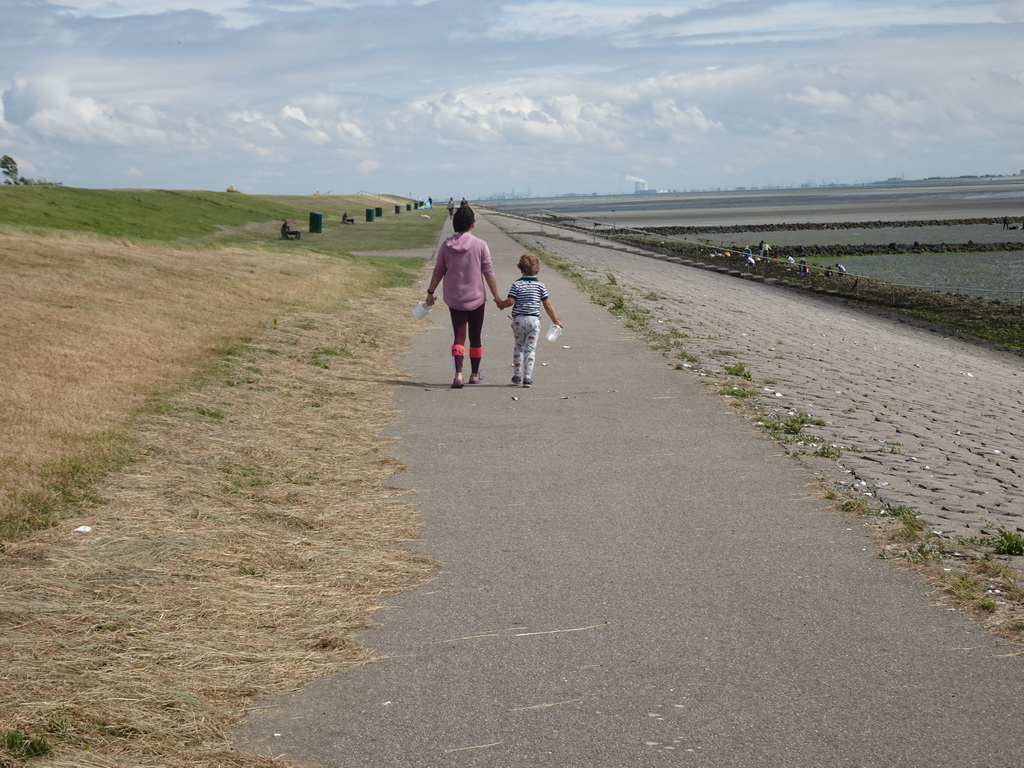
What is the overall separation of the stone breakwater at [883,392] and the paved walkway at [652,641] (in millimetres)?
731

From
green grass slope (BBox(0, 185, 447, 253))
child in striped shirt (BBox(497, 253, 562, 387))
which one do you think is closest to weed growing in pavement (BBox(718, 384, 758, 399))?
child in striped shirt (BBox(497, 253, 562, 387))

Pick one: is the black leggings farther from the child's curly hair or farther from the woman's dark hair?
the woman's dark hair

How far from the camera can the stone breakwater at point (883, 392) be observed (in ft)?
25.0

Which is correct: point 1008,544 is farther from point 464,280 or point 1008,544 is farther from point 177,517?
point 464,280

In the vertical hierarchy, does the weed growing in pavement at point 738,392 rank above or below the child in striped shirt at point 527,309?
below

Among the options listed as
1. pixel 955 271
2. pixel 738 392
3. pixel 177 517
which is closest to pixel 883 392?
pixel 738 392

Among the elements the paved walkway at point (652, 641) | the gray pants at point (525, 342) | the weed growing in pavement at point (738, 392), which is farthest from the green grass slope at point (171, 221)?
the paved walkway at point (652, 641)

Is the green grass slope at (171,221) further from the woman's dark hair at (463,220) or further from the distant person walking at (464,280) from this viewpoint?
the woman's dark hair at (463,220)

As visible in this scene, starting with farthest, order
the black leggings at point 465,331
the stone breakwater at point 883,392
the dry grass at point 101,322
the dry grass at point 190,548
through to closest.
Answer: the black leggings at point 465,331
the dry grass at point 101,322
the stone breakwater at point 883,392
the dry grass at point 190,548

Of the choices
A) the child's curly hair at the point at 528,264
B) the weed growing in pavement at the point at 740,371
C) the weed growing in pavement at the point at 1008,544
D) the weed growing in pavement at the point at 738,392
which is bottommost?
the weed growing in pavement at the point at 1008,544

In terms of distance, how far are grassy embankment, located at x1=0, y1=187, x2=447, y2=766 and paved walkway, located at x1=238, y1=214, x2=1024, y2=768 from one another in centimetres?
30

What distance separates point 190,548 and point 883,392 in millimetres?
9103

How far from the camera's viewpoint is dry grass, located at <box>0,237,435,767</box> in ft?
13.5

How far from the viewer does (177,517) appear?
6.61 meters
